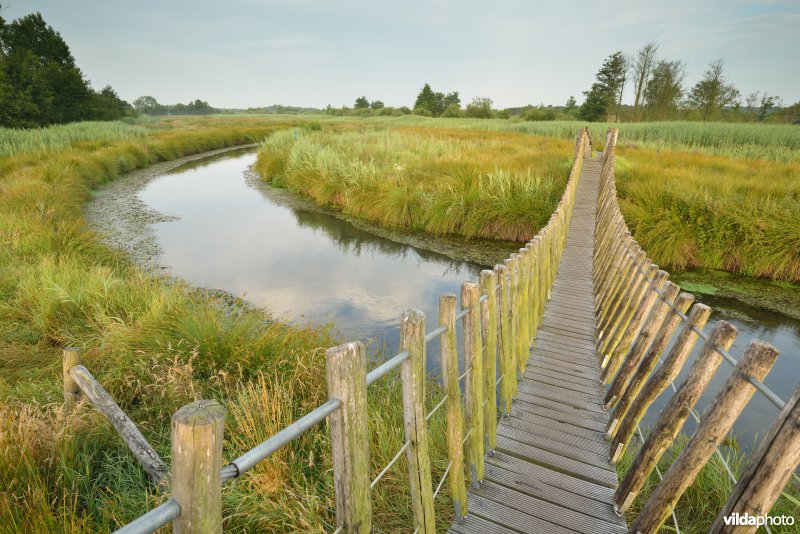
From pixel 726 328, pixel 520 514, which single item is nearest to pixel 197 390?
pixel 520 514

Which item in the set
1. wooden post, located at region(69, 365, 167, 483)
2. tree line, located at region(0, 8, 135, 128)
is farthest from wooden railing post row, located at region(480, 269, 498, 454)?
tree line, located at region(0, 8, 135, 128)

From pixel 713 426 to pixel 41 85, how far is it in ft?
149

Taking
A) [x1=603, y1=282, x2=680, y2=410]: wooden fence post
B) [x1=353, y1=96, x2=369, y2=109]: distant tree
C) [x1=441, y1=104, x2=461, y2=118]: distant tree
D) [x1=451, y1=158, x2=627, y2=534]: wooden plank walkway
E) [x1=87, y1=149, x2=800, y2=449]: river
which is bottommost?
[x1=87, y1=149, x2=800, y2=449]: river

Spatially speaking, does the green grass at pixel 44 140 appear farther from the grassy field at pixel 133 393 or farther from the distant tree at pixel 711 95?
the distant tree at pixel 711 95

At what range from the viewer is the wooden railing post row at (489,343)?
8.73 feet

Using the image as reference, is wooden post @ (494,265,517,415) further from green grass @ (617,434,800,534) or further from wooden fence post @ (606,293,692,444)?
green grass @ (617,434,800,534)

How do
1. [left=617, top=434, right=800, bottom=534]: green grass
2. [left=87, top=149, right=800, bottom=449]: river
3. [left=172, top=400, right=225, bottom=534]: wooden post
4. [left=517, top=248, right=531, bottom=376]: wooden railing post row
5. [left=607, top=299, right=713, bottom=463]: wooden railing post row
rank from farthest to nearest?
[left=87, top=149, right=800, bottom=449]: river < [left=517, top=248, right=531, bottom=376]: wooden railing post row < [left=617, top=434, right=800, bottom=534]: green grass < [left=607, top=299, right=713, bottom=463]: wooden railing post row < [left=172, top=400, right=225, bottom=534]: wooden post

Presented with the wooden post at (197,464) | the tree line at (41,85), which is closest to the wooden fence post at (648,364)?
the wooden post at (197,464)

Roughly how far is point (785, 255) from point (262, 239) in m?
11.3

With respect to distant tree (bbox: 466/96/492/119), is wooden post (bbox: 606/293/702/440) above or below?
below

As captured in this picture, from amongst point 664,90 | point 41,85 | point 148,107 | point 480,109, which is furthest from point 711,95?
point 148,107

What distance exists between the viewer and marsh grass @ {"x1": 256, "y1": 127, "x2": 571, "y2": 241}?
34.3 feet

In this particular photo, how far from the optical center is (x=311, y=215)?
44.0ft

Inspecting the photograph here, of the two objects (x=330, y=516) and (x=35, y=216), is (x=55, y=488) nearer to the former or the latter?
(x=330, y=516)
